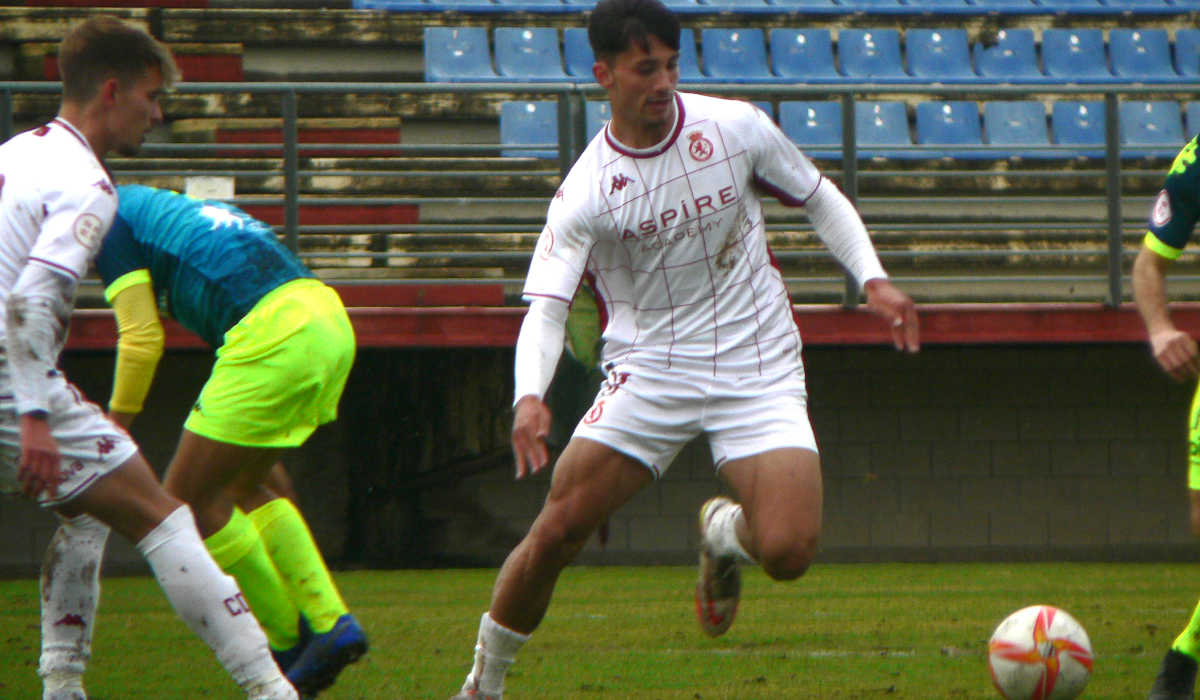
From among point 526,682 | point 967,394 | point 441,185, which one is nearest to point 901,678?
point 526,682

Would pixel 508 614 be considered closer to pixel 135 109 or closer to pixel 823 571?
pixel 135 109

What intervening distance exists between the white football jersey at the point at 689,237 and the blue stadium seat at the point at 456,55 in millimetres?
8734

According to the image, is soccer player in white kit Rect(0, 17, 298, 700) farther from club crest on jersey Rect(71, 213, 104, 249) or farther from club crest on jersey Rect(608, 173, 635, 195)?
club crest on jersey Rect(608, 173, 635, 195)

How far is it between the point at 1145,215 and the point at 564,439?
4.61 m

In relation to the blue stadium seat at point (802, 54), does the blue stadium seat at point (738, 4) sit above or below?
above

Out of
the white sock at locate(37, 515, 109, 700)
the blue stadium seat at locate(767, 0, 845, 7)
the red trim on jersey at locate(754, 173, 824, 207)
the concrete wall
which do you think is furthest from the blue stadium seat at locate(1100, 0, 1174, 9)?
the white sock at locate(37, 515, 109, 700)

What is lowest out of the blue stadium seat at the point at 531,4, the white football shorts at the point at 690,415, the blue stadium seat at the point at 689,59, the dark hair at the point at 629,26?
the white football shorts at the point at 690,415

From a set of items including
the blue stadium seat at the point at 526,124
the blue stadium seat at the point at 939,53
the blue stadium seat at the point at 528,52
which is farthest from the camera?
the blue stadium seat at the point at 939,53

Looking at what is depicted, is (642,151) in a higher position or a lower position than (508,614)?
higher

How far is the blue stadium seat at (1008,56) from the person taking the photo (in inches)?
581

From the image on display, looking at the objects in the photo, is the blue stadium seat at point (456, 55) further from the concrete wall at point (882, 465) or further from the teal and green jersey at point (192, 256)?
the teal and green jersey at point (192, 256)

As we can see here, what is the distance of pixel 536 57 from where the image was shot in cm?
1392

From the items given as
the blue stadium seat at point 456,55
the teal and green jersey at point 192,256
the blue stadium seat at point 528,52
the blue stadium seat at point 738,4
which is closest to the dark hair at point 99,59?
the teal and green jersey at point 192,256

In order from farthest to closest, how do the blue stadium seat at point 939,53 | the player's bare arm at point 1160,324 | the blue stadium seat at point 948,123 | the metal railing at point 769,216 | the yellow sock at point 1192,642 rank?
the blue stadium seat at point 939,53 < the blue stadium seat at point 948,123 < the metal railing at point 769,216 < the yellow sock at point 1192,642 < the player's bare arm at point 1160,324
